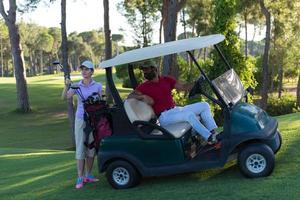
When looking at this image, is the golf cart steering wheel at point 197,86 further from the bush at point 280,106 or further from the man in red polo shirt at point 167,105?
the bush at point 280,106

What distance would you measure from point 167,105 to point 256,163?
1.45 m

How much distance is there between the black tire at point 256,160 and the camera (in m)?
5.56

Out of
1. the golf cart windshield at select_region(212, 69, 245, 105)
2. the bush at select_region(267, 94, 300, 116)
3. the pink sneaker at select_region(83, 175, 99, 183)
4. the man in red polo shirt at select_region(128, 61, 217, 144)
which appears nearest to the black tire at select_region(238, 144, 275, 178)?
the man in red polo shirt at select_region(128, 61, 217, 144)

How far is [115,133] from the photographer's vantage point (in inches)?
237

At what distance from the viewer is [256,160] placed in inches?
221

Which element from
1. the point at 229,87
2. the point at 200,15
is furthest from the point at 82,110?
the point at 200,15

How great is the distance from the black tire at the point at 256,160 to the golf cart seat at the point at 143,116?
76 cm

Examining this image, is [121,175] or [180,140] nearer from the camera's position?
[180,140]

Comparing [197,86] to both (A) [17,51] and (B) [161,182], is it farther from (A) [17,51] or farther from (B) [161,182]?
(A) [17,51]

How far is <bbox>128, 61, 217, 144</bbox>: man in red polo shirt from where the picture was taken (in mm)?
5789

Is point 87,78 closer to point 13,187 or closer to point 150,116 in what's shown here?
point 150,116

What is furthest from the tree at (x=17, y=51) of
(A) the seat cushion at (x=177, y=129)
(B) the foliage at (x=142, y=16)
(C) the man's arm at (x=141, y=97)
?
(A) the seat cushion at (x=177, y=129)

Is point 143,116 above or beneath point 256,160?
above

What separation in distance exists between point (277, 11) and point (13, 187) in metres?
25.8
